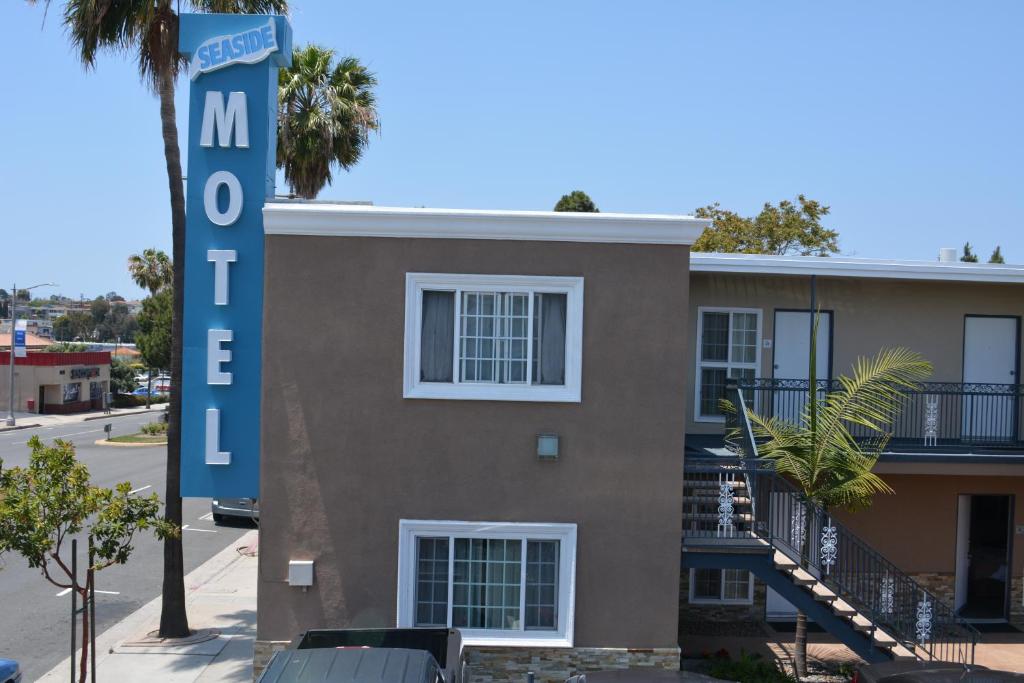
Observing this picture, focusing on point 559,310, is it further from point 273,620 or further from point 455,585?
point 273,620

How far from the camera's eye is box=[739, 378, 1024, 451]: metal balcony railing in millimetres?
13547

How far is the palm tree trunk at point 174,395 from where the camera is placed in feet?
42.0

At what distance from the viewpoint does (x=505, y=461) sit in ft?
33.7

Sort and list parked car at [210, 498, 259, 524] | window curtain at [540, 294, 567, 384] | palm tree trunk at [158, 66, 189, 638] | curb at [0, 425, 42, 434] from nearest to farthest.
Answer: window curtain at [540, 294, 567, 384], palm tree trunk at [158, 66, 189, 638], parked car at [210, 498, 259, 524], curb at [0, 425, 42, 434]

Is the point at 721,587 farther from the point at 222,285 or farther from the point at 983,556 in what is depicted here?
the point at 222,285

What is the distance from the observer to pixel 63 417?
57219 mm

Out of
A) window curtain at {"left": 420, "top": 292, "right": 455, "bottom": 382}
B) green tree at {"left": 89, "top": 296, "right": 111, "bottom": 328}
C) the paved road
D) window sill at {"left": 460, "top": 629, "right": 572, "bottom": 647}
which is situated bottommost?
the paved road

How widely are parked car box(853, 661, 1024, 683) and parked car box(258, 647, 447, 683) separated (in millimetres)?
4586

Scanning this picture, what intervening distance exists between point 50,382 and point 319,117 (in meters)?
42.7

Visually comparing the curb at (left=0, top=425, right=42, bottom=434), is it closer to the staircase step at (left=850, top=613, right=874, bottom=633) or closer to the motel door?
the motel door

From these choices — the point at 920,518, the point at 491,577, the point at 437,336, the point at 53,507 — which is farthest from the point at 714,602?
the point at 53,507

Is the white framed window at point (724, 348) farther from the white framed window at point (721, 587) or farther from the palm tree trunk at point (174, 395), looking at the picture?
the palm tree trunk at point (174, 395)

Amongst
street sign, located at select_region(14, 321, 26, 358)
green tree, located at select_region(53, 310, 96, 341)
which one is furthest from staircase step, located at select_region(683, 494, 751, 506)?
green tree, located at select_region(53, 310, 96, 341)

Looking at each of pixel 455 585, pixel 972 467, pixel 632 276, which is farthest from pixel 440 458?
pixel 972 467
